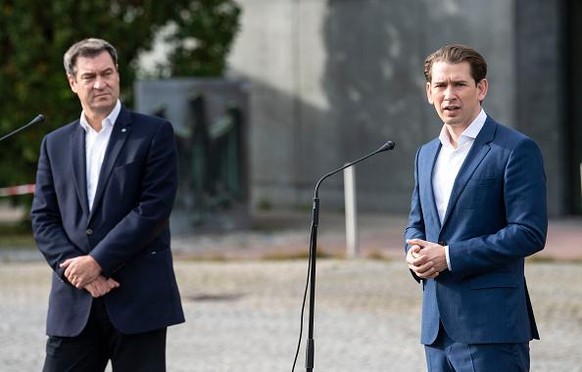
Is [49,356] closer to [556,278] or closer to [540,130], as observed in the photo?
[556,278]

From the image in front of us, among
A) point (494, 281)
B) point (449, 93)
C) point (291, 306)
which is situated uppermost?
point (449, 93)

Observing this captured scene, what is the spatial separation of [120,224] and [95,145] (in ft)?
1.27

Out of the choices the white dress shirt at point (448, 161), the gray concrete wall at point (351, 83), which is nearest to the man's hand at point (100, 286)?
the white dress shirt at point (448, 161)

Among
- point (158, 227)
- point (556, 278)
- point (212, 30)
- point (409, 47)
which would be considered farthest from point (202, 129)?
point (158, 227)

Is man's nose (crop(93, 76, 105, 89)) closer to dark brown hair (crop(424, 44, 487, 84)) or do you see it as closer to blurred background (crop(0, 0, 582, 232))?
dark brown hair (crop(424, 44, 487, 84))

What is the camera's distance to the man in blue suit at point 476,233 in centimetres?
491

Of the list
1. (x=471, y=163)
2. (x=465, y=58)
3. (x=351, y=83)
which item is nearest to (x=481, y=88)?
(x=465, y=58)

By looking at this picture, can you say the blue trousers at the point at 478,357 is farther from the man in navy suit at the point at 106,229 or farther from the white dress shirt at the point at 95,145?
the white dress shirt at the point at 95,145

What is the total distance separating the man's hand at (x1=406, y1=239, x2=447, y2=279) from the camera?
195 inches

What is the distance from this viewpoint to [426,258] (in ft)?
16.3

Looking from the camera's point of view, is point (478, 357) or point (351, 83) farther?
point (351, 83)

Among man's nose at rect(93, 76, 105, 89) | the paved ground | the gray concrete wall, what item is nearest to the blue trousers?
man's nose at rect(93, 76, 105, 89)

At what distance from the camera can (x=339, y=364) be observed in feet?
29.7

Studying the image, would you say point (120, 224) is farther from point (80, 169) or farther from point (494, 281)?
point (494, 281)
